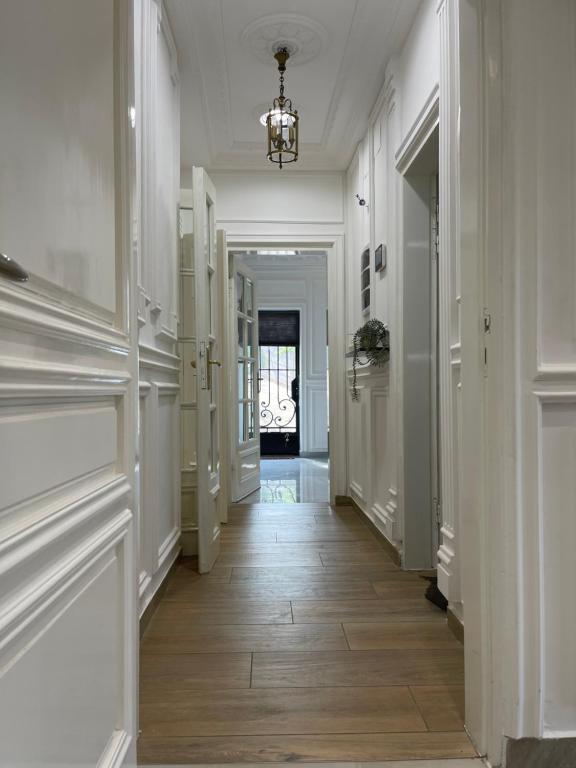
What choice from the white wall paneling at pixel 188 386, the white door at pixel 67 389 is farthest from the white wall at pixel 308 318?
the white door at pixel 67 389

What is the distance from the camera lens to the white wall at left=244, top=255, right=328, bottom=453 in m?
8.44

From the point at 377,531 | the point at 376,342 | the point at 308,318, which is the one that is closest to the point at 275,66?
the point at 376,342

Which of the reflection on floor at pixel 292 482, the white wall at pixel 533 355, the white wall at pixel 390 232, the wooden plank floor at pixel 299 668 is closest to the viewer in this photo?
the white wall at pixel 533 355

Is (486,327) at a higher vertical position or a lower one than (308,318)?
lower

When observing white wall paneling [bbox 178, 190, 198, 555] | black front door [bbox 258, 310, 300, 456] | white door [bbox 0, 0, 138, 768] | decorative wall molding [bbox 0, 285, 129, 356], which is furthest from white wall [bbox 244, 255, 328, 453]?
decorative wall molding [bbox 0, 285, 129, 356]

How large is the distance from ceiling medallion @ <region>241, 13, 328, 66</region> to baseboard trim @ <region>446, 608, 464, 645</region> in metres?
2.88

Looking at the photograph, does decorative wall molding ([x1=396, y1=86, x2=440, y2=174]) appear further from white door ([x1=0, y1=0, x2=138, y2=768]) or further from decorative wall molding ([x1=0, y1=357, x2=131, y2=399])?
decorative wall molding ([x1=0, y1=357, x2=131, y2=399])

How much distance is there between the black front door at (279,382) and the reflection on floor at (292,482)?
56 centimetres

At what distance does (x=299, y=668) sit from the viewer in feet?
6.25

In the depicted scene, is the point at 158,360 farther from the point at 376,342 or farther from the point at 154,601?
the point at 376,342

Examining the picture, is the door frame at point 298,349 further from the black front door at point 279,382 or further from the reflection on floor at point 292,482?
the reflection on floor at point 292,482

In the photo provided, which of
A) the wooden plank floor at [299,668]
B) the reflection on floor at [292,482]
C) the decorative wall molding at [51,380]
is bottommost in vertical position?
the reflection on floor at [292,482]

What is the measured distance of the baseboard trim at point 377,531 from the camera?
3029 mm

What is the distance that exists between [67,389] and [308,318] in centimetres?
771
